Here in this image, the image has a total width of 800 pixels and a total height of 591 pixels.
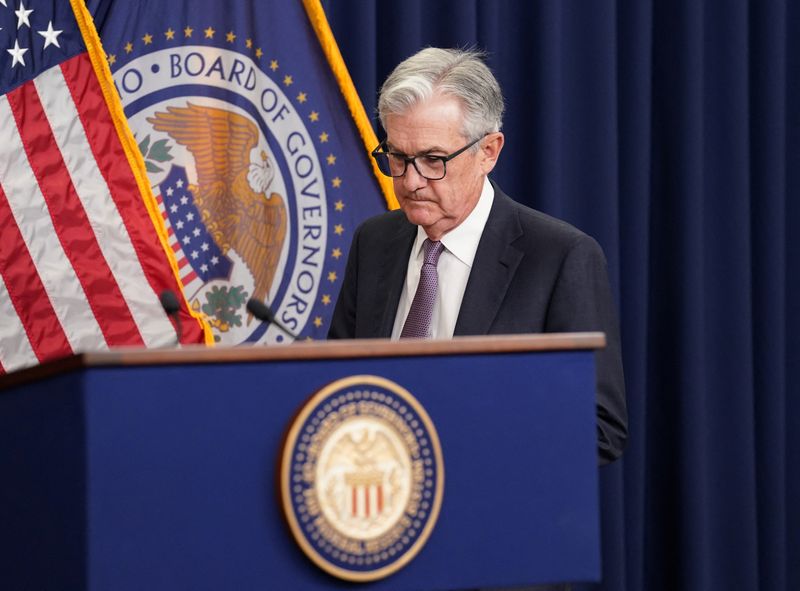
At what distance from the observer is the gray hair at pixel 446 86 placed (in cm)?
252

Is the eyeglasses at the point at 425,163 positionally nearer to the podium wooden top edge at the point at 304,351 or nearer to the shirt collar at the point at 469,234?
the shirt collar at the point at 469,234

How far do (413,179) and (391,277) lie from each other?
29 centimetres

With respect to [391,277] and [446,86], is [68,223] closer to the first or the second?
[391,277]

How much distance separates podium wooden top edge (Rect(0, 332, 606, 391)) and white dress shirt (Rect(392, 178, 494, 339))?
2.48 ft

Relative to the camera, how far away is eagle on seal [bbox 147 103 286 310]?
11.5 feet

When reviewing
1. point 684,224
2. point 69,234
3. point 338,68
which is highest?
point 338,68

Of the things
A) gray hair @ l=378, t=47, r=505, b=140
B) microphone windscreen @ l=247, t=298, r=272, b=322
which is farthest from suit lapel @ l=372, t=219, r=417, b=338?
microphone windscreen @ l=247, t=298, r=272, b=322

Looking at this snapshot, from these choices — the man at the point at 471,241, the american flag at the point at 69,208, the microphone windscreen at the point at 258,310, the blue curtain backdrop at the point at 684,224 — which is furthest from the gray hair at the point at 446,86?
the blue curtain backdrop at the point at 684,224

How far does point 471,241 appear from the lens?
8.66 feet

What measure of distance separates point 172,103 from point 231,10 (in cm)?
33

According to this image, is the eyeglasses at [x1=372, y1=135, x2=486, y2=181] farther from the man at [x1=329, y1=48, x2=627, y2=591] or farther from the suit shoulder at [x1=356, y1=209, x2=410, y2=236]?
the suit shoulder at [x1=356, y1=209, x2=410, y2=236]

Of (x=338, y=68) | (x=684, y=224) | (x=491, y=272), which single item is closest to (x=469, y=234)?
(x=491, y=272)

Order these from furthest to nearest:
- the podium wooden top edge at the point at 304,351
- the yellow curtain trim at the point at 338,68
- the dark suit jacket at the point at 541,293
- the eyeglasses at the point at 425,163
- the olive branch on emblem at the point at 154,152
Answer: the yellow curtain trim at the point at 338,68 < the olive branch on emblem at the point at 154,152 < the eyeglasses at the point at 425,163 < the dark suit jacket at the point at 541,293 < the podium wooden top edge at the point at 304,351

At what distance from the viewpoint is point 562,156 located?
4.11 metres
